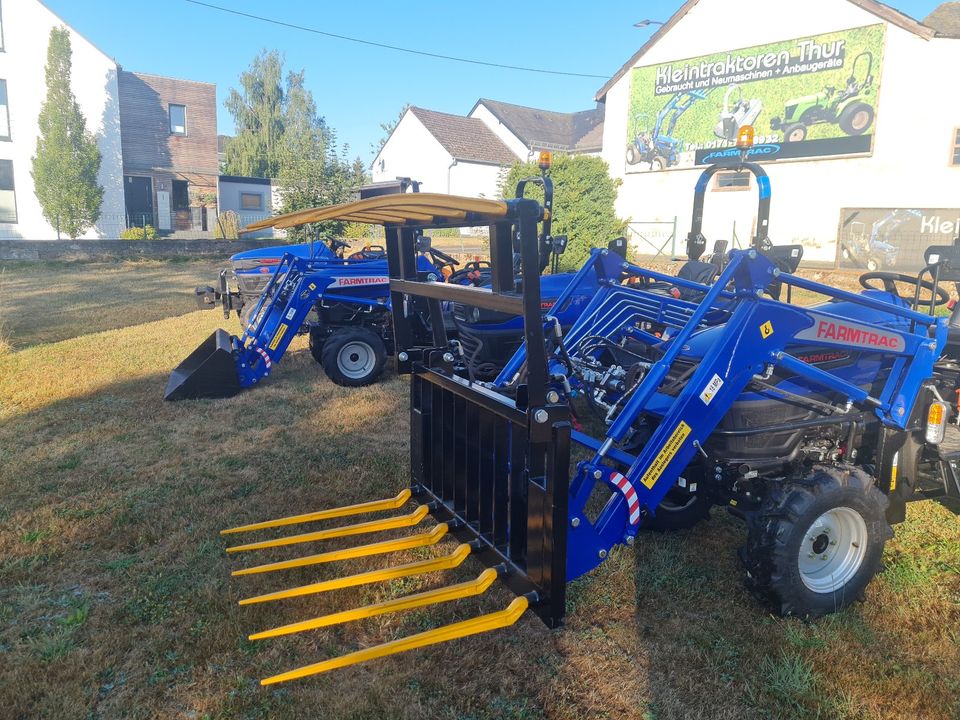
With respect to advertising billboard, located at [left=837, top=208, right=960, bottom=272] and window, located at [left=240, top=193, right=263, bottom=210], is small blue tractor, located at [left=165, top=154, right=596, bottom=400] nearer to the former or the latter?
advertising billboard, located at [left=837, top=208, right=960, bottom=272]

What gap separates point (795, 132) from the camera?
20.5 meters

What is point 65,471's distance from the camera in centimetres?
497

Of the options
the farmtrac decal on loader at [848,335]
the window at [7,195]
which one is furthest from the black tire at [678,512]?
the window at [7,195]

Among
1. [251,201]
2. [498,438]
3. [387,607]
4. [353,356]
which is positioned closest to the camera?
[387,607]

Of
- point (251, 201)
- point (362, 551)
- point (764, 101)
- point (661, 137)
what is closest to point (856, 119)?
point (764, 101)

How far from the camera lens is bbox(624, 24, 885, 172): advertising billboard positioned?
1898cm

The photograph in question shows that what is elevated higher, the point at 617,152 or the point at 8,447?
the point at 617,152

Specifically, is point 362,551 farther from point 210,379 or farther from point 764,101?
point 764,101

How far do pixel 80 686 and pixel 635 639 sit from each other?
2285mm

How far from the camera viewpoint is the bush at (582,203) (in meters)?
16.8

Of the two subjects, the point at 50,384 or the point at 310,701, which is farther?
the point at 50,384

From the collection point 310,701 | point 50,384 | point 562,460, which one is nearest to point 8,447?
point 50,384

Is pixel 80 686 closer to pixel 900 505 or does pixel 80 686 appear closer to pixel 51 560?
pixel 51 560

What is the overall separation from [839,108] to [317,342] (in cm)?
1749
